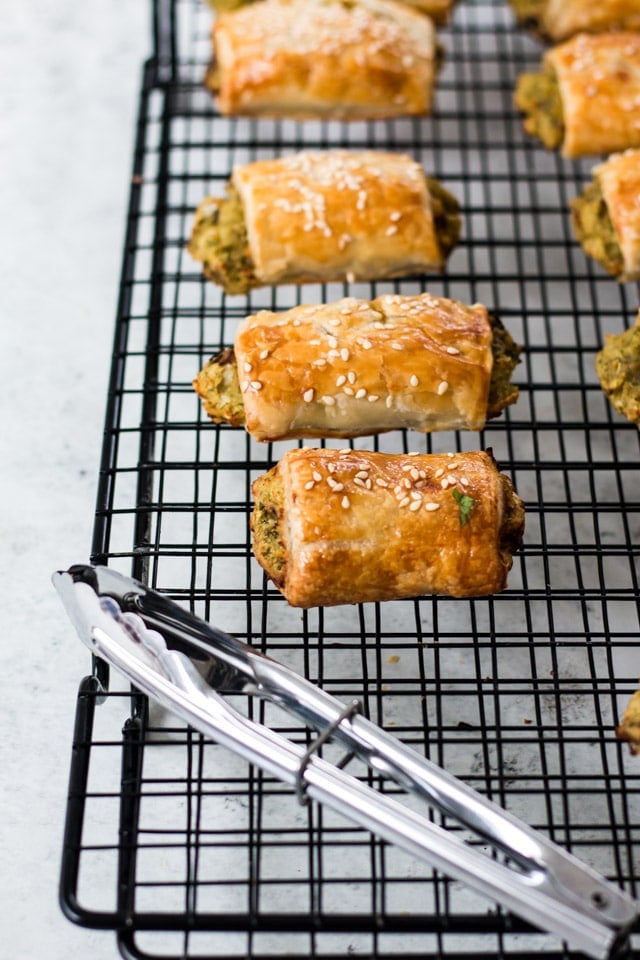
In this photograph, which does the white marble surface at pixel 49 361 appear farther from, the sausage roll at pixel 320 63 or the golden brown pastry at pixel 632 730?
the golden brown pastry at pixel 632 730

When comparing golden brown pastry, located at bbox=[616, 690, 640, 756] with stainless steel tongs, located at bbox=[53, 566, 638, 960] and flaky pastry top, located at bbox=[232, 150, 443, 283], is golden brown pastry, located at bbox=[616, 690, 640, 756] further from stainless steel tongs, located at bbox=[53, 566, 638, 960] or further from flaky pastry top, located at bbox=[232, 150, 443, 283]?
flaky pastry top, located at bbox=[232, 150, 443, 283]

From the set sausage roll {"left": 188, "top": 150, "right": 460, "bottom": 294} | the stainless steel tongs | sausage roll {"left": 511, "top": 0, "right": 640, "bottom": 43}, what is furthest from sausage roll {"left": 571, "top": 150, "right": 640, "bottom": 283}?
the stainless steel tongs

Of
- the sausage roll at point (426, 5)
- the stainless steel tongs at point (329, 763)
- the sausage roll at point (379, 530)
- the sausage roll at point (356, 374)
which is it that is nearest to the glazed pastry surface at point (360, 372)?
the sausage roll at point (356, 374)

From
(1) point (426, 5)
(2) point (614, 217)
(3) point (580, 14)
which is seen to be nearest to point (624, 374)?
(2) point (614, 217)

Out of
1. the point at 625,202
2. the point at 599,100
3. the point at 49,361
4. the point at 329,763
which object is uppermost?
the point at 599,100

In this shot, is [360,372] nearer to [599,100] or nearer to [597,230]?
[597,230]

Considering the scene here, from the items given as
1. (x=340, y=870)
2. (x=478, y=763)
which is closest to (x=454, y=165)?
(x=478, y=763)

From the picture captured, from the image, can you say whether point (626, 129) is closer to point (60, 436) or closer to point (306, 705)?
point (60, 436)
